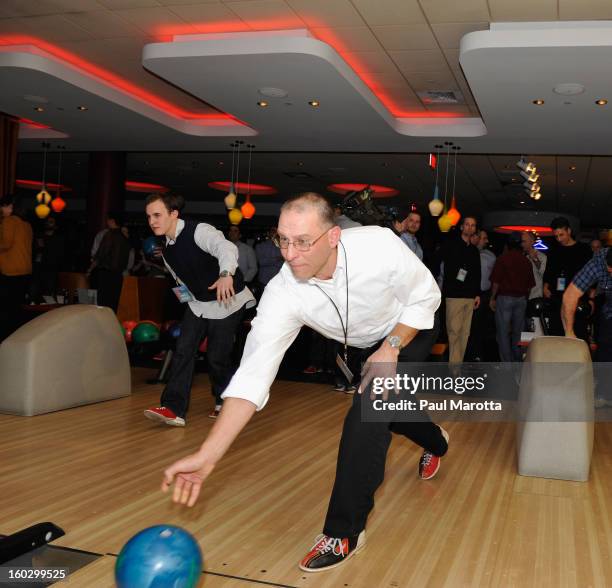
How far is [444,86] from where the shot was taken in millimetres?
7094

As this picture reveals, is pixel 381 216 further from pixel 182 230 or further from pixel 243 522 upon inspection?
pixel 243 522

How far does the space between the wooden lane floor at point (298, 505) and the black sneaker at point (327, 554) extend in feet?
0.09

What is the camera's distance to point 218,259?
396 centimetres

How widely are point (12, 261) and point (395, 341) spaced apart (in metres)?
5.14

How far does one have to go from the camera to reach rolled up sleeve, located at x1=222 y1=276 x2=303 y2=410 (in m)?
2.03

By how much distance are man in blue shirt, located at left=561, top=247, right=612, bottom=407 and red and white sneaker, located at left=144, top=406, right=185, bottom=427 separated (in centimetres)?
217

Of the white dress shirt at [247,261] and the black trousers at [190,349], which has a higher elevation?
the white dress shirt at [247,261]

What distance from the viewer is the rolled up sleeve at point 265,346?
2029 mm

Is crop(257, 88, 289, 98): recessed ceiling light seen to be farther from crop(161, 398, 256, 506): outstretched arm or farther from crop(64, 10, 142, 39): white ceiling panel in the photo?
crop(161, 398, 256, 506): outstretched arm

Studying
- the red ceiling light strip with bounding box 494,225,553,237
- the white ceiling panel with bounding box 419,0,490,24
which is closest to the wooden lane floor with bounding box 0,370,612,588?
the white ceiling panel with bounding box 419,0,490,24

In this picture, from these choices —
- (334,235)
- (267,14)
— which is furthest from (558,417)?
(267,14)

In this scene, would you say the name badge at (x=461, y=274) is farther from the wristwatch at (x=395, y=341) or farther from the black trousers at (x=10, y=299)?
the wristwatch at (x=395, y=341)

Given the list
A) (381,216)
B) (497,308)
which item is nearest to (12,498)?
(381,216)

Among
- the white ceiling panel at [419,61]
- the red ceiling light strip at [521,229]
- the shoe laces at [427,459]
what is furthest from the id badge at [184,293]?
the red ceiling light strip at [521,229]
